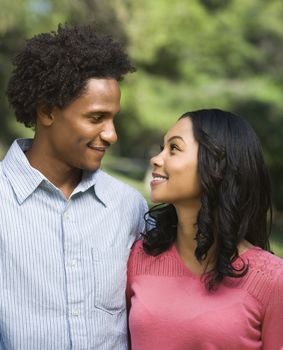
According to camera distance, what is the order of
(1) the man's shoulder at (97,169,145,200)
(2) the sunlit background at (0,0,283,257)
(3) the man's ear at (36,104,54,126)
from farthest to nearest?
(2) the sunlit background at (0,0,283,257), (1) the man's shoulder at (97,169,145,200), (3) the man's ear at (36,104,54,126)

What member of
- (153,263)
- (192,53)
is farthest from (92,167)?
(192,53)

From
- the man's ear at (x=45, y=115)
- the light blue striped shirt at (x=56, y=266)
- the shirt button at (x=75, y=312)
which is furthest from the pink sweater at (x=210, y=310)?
the man's ear at (x=45, y=115)

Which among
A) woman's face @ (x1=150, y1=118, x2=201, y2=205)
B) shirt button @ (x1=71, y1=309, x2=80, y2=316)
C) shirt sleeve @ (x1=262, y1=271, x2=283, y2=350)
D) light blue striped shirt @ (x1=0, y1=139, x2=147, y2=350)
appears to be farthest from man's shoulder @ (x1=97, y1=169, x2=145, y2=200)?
shirt sleeve @ (x1=262, y1=271, x2=283, y2=350)

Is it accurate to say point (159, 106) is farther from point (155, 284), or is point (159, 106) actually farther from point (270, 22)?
point (155, 284)

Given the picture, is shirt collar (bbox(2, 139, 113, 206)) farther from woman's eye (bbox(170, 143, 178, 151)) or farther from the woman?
woman's eye (bbox(170, 143, 178, 151))

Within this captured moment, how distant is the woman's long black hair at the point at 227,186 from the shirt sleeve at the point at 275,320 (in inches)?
6.0

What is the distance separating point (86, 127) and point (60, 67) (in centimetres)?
28

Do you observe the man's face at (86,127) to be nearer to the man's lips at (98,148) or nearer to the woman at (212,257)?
the man's lips at (98,148)

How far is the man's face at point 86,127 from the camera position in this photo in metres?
2.77

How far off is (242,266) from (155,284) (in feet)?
1.28

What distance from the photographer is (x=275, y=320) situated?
8.57 ft

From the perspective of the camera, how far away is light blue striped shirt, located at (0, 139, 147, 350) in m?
2.62

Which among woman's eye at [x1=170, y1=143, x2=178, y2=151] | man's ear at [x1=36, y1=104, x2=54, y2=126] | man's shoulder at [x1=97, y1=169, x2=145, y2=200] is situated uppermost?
man's ear at [x1=36, y1=104, x2=54, y2=126]

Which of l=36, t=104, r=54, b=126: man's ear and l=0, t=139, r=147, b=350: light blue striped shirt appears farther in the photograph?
l=36, t=104, r=54, b=126: man's ear
